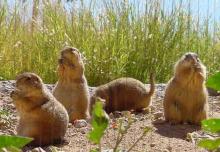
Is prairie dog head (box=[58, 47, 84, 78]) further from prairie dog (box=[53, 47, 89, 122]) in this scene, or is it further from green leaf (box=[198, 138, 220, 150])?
green leaf (box=[198, 138, 220, 150])

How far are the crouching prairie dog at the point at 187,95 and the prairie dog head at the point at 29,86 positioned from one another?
169 centimetres

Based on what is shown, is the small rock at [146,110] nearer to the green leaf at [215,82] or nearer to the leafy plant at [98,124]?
the green leaf at [215,82]

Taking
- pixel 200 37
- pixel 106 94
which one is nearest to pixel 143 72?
pixel 200 37

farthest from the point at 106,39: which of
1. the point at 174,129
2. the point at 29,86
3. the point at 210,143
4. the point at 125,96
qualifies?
the point at 210,143

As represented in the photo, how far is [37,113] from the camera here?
419cm

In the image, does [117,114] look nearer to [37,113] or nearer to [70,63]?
[70,63]

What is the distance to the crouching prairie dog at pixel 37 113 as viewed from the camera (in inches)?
163

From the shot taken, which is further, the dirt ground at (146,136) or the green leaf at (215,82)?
the dirt ground at (146,136)

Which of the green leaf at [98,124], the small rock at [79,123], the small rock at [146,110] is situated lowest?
the small rock at [146,110]

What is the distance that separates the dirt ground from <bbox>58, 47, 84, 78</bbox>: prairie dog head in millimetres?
582

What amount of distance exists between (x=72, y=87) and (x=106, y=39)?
134 inches

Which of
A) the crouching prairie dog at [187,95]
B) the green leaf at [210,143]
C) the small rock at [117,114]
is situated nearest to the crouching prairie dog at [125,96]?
the small rock at [117,114]

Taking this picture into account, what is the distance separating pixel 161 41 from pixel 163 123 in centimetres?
383

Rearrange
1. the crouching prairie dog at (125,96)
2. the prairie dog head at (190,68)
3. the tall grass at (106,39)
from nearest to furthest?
the prairie dog head at (190,68), the crouching prairie dog at (125,96), the tall grass at (106,39)
